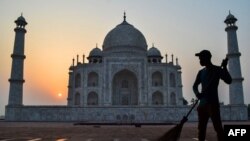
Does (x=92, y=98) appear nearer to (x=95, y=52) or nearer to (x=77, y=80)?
(x=77, y=80)

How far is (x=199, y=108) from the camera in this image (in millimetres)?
4082

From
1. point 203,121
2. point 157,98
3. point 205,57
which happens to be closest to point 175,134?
point 203,121

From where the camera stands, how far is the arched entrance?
152 feet

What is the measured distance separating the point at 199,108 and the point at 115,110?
33.5 m

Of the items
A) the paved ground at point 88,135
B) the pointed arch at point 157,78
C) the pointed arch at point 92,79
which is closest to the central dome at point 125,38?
the pointed arch at point 92,79

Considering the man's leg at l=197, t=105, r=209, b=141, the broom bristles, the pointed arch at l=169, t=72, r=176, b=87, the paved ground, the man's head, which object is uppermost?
the pointed arch at l=169, t=72, r=176, b=87

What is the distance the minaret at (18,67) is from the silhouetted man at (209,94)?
37432 mm

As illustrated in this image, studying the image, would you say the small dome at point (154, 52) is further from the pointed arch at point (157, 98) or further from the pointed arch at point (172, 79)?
the pointed arch at point (157, 98)

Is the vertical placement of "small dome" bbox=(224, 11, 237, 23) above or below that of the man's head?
above

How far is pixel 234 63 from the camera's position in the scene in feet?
127

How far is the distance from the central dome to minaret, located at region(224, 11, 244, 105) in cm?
1537

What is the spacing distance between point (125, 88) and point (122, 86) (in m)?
0.64

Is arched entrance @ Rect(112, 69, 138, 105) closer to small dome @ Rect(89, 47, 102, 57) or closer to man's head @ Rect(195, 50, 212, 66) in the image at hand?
small dome @ Rect(89, 47, 102, 57)

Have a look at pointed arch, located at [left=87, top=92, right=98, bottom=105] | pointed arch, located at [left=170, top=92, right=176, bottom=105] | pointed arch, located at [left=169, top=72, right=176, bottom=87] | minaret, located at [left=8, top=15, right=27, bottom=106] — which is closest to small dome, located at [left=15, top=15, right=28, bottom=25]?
minaret, located at [left=8, top=15, right=27, bottom=106]
